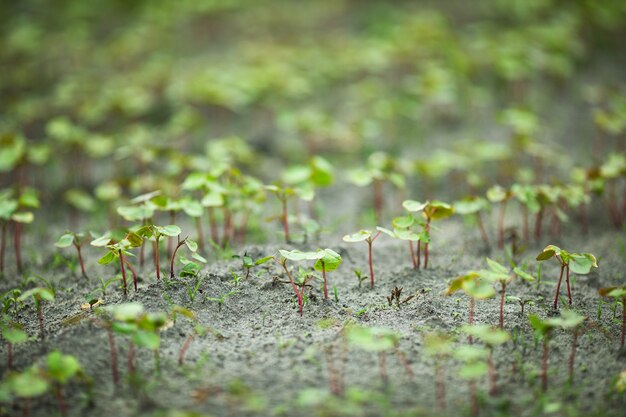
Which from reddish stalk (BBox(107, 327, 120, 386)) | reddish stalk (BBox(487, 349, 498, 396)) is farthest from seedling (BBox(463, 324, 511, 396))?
reddish stalk (BBox(107, 327, 120, 386))

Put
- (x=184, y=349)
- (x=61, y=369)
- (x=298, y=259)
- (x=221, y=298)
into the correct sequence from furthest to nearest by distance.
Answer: (x=221, y=298) < (x=298, y=259) < (x=184, y=349) < (x=61, y=369)

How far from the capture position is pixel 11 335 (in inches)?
63.7

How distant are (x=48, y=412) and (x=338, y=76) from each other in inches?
129

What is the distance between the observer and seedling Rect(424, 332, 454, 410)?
59.1 inches

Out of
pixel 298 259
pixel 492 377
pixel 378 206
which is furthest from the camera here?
pixel 378 206

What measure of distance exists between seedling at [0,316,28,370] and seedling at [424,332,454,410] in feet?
4.02

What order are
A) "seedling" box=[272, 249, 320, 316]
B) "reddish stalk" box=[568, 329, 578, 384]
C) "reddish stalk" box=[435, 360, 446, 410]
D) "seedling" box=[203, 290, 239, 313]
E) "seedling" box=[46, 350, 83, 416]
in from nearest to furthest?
"seedling" box=[46, 350, 83, 416]
"reddish stalk" box=[435, 360, 446, 410]
"reddish stalk" box=[568, 329, 578, 384]
"seedling" box=[272, 249, 320, 316]
"seedling" box=[203, 290, 239, 313]

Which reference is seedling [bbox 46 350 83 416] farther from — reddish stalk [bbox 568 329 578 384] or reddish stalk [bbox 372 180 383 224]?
reddish stalk [bbox 372 180 383 224]

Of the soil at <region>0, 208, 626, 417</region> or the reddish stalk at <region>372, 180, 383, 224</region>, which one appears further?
the reddish stalk at <region>372, 180, 383, 224</region>

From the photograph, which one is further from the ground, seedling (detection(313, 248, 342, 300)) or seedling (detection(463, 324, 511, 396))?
seedling (detection(313, 248, 342, 300))

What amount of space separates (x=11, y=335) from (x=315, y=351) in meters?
0.94

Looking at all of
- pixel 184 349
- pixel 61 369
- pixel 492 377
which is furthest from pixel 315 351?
pixel 61 369

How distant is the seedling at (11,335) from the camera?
1616 millimetres

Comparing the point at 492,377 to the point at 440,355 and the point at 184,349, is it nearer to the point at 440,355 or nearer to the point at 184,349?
the point at 440,355
